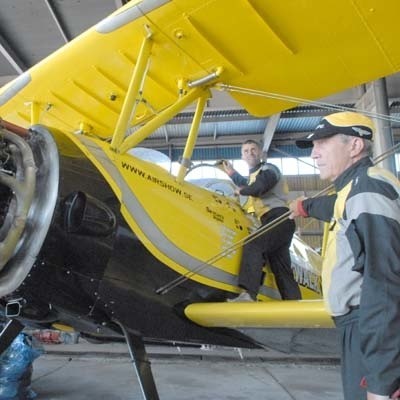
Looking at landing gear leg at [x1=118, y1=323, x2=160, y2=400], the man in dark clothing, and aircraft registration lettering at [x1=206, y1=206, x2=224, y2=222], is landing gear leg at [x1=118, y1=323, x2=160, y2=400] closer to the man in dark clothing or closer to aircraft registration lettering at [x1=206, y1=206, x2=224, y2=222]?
the man in dark clothing

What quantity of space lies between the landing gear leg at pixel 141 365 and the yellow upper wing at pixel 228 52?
1.70 meters

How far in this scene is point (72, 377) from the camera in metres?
5.35

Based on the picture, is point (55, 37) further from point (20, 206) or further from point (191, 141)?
point (20, 206)

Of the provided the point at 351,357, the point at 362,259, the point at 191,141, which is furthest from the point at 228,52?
the point at 351,357

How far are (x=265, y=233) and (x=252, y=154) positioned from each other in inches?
29.7

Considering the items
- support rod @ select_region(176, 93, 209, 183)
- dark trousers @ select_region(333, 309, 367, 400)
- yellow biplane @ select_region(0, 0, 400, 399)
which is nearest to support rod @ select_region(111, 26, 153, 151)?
yellow biplane @ select_region(0, 0, 400, 399)

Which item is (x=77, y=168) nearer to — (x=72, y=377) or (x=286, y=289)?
(x=286, y=289)

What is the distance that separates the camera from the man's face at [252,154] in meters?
3.46

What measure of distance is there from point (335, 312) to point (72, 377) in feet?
16.0

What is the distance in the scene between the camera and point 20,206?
1.80 meters

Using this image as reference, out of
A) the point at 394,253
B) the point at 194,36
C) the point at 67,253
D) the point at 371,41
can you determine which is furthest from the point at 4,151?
the point at 371,41

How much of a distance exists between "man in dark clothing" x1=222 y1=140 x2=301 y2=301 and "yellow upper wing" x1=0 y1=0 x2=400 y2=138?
0.57 metres

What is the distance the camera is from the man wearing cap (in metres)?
1.07

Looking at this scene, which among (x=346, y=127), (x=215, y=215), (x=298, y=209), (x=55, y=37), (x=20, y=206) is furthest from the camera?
(x=55, y=37)
